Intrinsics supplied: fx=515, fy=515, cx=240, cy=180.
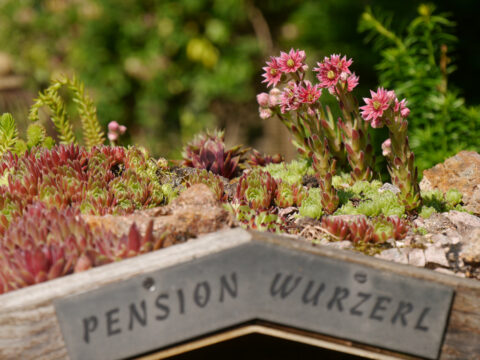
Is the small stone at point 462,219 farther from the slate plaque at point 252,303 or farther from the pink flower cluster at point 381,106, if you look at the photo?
the slate plaque at point 252,303

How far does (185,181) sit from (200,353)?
989 millimetres

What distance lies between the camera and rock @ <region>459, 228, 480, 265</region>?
213cm

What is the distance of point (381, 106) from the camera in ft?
7.56

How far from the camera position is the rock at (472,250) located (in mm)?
2129

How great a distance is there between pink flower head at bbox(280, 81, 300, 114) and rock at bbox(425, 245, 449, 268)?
0.95 metres

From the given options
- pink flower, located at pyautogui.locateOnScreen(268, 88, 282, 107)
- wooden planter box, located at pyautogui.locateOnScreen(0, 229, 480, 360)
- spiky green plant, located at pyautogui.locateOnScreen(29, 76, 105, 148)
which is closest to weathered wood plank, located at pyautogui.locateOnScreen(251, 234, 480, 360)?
wooden planter box, located at pyautogui.locateOnScreen(0, 229, 480, 360)

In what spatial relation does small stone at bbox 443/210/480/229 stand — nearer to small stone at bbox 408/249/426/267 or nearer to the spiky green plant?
small stone at bbox 408/249/426/267

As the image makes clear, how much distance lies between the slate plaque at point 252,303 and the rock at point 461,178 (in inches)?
41.9

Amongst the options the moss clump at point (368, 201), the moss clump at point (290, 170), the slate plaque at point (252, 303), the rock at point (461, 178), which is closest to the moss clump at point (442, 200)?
the rock at point (461, 178)

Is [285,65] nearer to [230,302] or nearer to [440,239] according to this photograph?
[440,239]

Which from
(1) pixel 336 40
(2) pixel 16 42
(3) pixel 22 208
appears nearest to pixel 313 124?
(3) pixel 22 208

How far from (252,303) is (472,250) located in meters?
0.97

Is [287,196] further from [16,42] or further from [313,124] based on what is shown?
[16,42]

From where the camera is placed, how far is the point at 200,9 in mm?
7340
